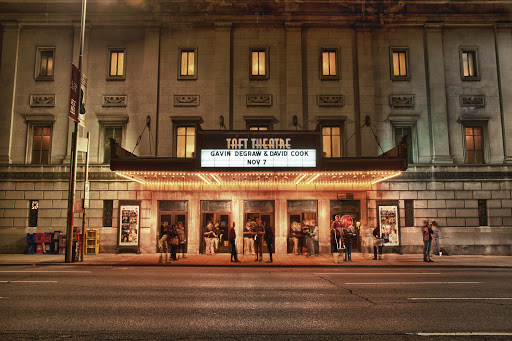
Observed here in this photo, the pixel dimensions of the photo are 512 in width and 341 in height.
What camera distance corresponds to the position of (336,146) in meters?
22.2

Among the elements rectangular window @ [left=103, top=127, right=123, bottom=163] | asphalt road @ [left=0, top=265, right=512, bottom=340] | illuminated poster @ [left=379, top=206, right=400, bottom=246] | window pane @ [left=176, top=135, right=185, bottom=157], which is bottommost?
asphalt road @ [left=0, top=265, right=512, bottom=340]

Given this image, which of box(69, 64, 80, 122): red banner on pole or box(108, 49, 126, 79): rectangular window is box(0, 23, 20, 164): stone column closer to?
box(108, 49, 126, 79): rectangular window

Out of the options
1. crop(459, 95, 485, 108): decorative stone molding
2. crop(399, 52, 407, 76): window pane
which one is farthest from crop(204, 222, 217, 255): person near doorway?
crop(459, 95, 485, 108): decorative stone molding

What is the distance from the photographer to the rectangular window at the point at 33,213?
2158cm

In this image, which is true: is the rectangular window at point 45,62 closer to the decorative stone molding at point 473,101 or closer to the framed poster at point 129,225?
the framed poster at point 129,225

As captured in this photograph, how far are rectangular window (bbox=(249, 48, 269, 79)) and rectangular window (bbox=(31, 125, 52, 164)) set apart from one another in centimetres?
1359

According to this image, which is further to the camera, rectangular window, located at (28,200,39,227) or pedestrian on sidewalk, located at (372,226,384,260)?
rectangular window, located at (28,200,39,227)

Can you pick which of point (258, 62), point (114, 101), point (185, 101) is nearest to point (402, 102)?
point (258, 62)

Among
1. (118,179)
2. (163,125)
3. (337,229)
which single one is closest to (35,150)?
(118,179)

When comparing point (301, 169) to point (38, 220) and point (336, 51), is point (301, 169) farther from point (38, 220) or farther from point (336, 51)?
point (38, 220)

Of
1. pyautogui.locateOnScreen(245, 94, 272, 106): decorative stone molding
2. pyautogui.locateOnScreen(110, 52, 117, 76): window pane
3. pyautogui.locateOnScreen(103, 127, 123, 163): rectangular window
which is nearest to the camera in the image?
pyautogui.locateOnScreen(103, 127, 123, 163): rectangular window

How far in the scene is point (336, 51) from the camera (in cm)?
2305

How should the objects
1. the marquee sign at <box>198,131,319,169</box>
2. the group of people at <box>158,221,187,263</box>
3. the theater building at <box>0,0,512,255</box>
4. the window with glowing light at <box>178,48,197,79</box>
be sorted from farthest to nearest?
the window with glowing light at <box>178,48,197,79</box>, the theater building at <box>0,0,512,255</box>, the marquee sign at <box>198,131,319,169</box>, the group of people at <box>158,221,187,263</box>

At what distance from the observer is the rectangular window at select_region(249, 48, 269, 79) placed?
898 inches
